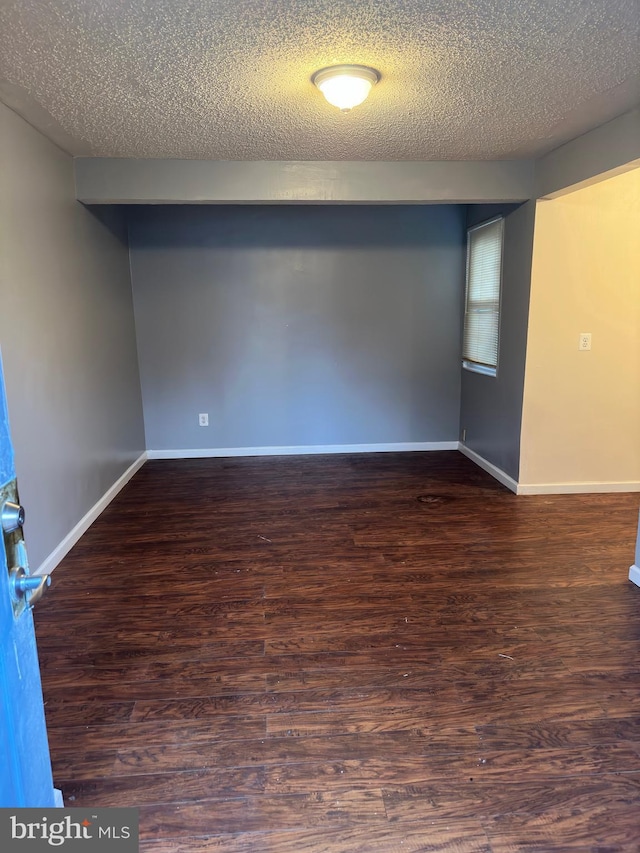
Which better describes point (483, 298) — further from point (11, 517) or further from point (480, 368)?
point (11, 517)

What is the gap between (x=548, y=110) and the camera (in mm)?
2547

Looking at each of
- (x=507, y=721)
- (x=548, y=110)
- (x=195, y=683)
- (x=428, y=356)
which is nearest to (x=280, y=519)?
(x=195, y=683)

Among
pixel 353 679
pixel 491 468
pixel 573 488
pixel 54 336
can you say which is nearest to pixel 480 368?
pixel 491 468

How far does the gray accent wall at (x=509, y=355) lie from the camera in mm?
3621

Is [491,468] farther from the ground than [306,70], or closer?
closer

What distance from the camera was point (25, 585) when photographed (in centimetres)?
100

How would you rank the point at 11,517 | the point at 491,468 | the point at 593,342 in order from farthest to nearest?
the point at 491,468 < the point at 593,342 < the point at 11,517

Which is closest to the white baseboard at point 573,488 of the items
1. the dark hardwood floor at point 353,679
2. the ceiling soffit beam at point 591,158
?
the dark hardwood floor at point 353,679

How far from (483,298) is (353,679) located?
344cm

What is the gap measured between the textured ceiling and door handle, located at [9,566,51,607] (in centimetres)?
174

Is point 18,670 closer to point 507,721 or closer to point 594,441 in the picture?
point 507,721

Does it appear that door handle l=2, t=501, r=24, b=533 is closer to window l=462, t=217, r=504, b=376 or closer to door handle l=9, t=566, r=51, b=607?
door handle l=9, t=566, r=51, b=607

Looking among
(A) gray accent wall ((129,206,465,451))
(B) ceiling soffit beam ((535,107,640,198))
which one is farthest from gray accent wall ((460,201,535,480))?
(A) gray accent wall ((129,206,465,451))

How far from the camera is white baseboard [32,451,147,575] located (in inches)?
109
